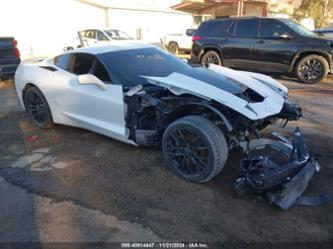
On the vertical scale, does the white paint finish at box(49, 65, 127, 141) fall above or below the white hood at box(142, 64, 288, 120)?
→ below

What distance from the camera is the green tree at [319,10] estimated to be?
29.3m

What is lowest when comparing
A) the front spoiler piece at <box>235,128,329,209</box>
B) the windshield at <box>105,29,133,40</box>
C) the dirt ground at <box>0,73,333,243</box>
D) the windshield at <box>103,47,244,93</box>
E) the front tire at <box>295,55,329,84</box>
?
the dirt ground at <box>0,73,333,243</box>

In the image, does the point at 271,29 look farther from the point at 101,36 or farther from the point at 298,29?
the point at 101,36

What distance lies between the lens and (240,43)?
31.3ft

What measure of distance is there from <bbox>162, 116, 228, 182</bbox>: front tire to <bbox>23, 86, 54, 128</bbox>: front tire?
92.9 inches

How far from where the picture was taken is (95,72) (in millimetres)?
4293

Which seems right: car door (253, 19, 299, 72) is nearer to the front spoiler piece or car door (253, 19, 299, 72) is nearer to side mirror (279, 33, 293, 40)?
side mirror (279, 33, 293, 40)

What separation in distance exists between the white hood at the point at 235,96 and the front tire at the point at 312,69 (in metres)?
4.92

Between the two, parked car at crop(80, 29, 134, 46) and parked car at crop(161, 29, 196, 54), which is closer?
parked car at crop(80, 29, 134, 46)

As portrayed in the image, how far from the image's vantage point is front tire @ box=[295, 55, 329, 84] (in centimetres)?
830

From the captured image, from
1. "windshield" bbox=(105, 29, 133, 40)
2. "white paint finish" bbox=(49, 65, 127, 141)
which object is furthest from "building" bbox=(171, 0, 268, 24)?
"white paint finish" bbox=(49, 65, 127, 141)

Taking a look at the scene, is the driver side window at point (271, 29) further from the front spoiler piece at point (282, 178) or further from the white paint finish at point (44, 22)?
the white paint finish at point (44, 22)

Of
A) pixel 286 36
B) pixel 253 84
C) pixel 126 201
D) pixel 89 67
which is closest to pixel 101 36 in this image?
pixel 286 36

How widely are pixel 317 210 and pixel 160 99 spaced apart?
1999mm
